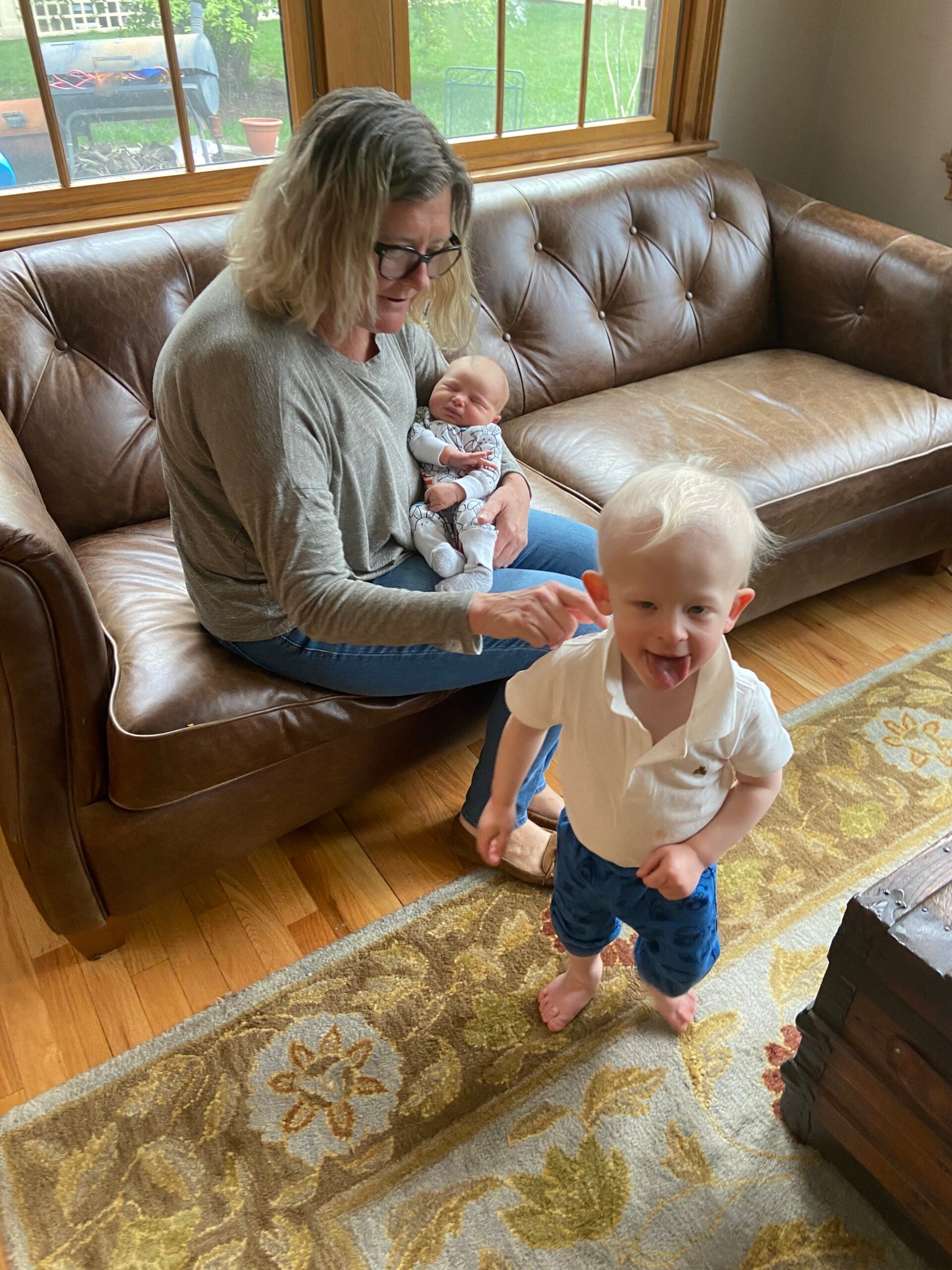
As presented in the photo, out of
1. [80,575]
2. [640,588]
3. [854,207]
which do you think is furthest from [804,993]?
[854,207]

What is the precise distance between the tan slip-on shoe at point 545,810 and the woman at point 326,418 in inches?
14.2

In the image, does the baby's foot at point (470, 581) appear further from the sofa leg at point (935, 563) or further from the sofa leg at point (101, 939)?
the sofa leg at point (935, 563)

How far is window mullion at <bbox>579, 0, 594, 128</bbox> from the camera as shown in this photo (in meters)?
2.26

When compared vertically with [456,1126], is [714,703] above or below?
above

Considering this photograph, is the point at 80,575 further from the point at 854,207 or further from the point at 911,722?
the point at 854,207

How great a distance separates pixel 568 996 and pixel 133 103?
1.82 metres

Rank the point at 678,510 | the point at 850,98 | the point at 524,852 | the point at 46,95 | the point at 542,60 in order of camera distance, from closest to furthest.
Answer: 1. the point at 678,510
2. the point at 524,852
3. the point at 46,95
4. the point at 542,60
5. the point at 850,98

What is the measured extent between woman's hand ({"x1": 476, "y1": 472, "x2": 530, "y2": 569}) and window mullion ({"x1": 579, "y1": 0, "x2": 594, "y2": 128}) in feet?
4.71

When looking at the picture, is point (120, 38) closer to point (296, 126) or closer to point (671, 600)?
point (296, 126)

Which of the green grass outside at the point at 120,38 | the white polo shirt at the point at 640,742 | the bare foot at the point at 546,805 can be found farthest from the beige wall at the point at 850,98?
the white polo shirt at the point at 640,742

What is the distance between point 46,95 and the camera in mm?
1723

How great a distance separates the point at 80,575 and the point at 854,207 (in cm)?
269

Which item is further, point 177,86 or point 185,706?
point 177,86


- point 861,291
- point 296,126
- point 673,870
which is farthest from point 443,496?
point 861,291
